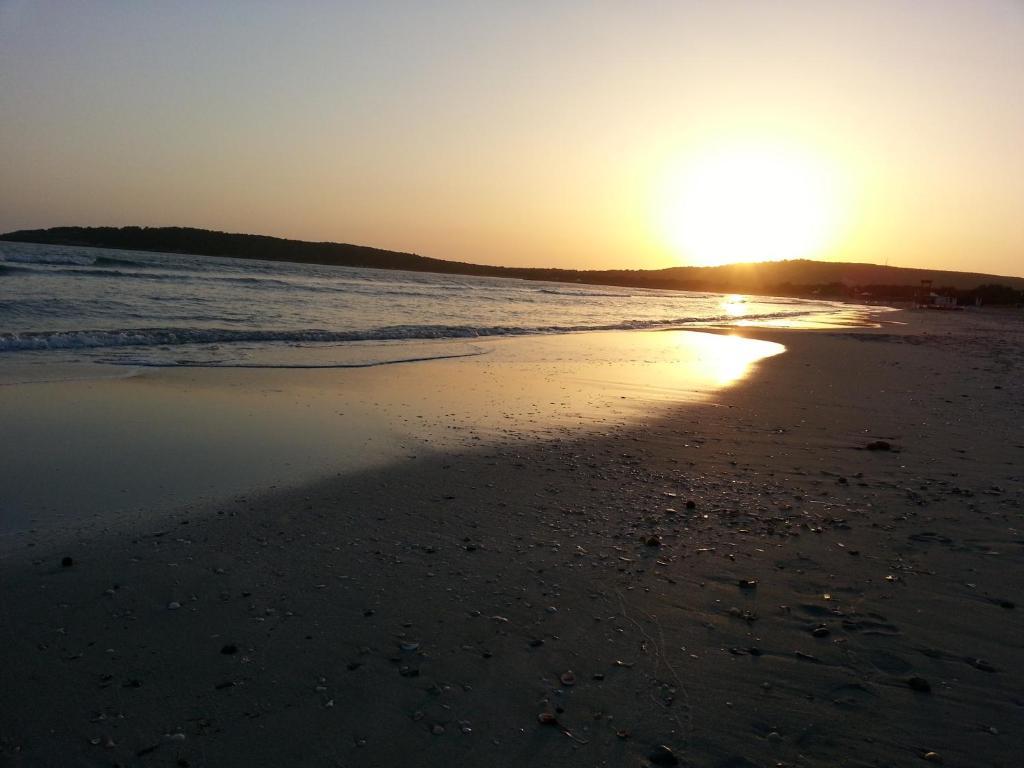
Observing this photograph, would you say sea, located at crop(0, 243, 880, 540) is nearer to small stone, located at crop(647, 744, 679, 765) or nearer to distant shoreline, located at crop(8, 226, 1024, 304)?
small stone, located at crop(647, 744, 679, 765)

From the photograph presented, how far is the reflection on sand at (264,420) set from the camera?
5.93 meters

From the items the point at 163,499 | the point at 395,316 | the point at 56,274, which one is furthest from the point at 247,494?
the point at 56,274

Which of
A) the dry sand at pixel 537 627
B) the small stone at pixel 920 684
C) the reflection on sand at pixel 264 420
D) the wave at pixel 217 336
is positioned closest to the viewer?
the dry sand at pixel 537 627

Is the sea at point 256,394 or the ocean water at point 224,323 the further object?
the ocean water at point 224,323

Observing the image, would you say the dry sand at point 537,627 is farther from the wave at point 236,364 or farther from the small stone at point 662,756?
the wave at point 236,364

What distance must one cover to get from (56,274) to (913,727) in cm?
4246

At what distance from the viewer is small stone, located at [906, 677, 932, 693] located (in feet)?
10.4

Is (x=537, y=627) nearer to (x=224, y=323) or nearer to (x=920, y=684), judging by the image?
(x=920, y=684)

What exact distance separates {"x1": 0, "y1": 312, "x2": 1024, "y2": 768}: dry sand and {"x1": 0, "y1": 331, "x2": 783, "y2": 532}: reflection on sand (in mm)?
909

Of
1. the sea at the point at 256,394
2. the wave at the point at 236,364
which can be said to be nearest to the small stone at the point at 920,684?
the sea at the point at 256,394

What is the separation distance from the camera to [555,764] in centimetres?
269

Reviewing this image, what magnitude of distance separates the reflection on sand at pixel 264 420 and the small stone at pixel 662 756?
428cm

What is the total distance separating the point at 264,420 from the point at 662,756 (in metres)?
6.99

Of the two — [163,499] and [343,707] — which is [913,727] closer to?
[343,707]
